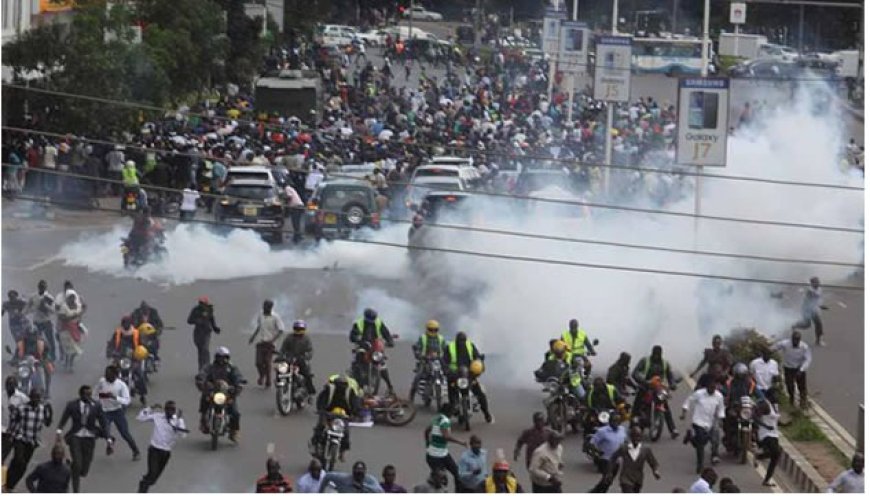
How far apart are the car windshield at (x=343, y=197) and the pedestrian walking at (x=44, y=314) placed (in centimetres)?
1182

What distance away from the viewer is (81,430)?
21438 millimetres

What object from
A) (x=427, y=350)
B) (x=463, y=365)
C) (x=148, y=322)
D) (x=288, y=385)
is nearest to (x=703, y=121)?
(x=427, y=350)

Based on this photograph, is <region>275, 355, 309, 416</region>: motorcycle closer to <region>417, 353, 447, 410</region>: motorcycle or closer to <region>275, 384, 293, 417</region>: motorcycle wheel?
<region>275, 384, 293, 417</region>: motorcycle wheel

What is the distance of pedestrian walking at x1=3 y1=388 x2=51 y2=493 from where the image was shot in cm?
2144

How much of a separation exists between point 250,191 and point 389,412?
50.9ft

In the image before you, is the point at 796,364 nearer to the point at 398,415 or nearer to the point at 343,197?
the point at 398,415

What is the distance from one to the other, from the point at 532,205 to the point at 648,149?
16333mm

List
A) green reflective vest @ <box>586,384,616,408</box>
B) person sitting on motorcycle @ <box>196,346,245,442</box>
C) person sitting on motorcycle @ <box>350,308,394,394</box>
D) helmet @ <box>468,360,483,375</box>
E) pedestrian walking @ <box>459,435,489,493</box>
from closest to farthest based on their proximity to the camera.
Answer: pedestrian walking @ <box>459,435,489,493</box> → person sitting on motorcycle @ <box>196,346,245,442</box> → green reflective vest @ <box>586,384,616,408</box> → helmet @ <box>468,360,483,375</box> → person sitting on motorcycle @ <box>350,308,394,394</box>

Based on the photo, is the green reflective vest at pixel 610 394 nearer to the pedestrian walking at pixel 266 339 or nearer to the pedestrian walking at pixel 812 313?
the pedestrian walking at pixel 266 339

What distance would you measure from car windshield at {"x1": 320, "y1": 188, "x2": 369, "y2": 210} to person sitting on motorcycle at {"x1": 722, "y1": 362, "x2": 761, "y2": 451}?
48.7 ft

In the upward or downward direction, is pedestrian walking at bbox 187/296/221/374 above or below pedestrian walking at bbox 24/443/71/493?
above

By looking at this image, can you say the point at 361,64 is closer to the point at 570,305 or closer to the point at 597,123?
the point at 597,123

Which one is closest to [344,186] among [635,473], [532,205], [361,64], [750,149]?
[532,205]

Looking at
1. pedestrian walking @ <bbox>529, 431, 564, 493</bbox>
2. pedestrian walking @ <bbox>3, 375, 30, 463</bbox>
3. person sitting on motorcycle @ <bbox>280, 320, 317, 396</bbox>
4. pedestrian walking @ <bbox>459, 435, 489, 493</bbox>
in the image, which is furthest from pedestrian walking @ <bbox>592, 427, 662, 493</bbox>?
pedestrian walking @ <bbox>3, 375, 30, 463</bbox>
